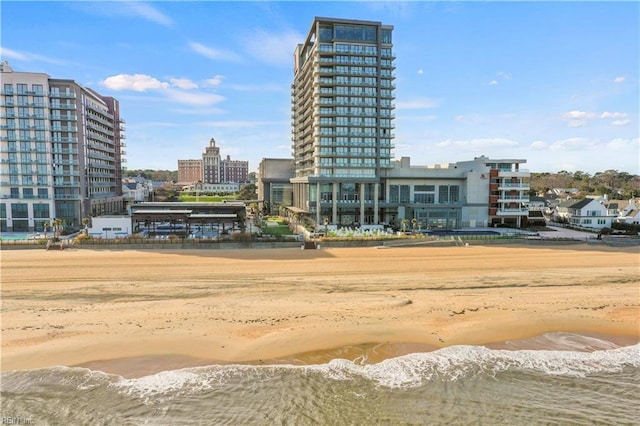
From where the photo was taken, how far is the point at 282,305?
77.6ft

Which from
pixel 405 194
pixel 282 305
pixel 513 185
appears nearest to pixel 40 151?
pixel 282 305

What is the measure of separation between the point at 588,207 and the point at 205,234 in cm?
5932

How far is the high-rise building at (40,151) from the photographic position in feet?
192

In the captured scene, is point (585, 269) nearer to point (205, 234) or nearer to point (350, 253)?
point (350, 253)

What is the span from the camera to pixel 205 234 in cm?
4903

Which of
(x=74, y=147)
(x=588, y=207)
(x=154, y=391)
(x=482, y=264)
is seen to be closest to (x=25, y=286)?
(x=154, y=391)

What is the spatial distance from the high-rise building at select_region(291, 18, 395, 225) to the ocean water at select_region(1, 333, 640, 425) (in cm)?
4131

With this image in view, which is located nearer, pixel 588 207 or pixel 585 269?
pixel 585 269

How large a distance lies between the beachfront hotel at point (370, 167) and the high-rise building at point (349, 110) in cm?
15

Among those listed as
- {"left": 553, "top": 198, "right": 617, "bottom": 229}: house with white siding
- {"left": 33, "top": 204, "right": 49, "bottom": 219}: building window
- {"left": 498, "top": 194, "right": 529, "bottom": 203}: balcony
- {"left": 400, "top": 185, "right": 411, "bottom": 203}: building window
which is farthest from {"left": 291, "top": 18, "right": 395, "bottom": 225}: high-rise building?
{"left": 33, "top": 204, "right": 49, "bottom": 219}: building window

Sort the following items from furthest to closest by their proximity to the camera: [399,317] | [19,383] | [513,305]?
[513,305] → [399,317] → [19,383]

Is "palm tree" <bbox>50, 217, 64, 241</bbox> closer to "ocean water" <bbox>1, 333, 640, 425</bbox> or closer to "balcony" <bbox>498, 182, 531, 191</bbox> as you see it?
"ocean water" <bbox>1, 333, 640, 425</bbox>

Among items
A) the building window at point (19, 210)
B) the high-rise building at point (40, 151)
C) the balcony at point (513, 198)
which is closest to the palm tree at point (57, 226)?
the high-rise building at point (40, 151)

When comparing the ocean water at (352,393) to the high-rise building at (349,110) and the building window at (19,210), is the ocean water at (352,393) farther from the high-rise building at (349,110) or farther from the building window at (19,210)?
the building window at (19,210)
